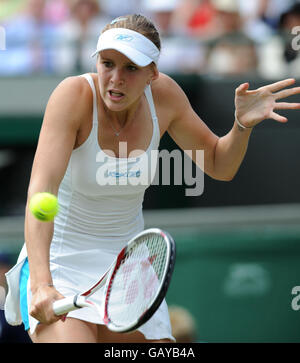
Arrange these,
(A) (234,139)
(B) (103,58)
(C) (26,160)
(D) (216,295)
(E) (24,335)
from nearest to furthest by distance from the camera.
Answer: (B) (103,58), (A) (234,139), (E) (24,335), (D) (216,295), (C) (26,160)

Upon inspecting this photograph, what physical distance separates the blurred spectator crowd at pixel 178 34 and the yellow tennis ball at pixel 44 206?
→ 4.17 meters

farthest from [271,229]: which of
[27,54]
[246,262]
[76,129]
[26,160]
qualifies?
[76,129]

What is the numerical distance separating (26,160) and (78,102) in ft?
12.7

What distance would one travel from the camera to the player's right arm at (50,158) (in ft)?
10.5

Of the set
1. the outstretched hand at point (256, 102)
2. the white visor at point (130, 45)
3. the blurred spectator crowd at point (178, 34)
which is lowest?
the outstretched hand at point (256, 102)

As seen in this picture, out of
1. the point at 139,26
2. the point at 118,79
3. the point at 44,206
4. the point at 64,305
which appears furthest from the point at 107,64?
the point at 64,305

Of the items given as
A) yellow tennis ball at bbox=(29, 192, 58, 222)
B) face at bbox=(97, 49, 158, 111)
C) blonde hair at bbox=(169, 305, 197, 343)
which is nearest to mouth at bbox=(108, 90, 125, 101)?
face at bbox=(97, 49, 158, 111)

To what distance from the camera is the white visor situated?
330 centimetres

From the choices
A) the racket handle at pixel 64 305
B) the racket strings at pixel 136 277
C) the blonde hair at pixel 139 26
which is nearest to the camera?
the racket handle at pixel 64 305

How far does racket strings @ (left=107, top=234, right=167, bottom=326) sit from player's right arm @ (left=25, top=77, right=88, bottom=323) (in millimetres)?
280

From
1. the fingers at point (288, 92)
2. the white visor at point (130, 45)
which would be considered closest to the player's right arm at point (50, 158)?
the white visor at point (130, 45)

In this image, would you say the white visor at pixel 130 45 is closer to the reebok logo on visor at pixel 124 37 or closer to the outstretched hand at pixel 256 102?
the reebok logo on visor at pixel 124 37

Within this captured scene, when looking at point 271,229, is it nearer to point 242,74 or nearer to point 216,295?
point 216,295

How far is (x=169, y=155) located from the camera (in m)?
6.91
